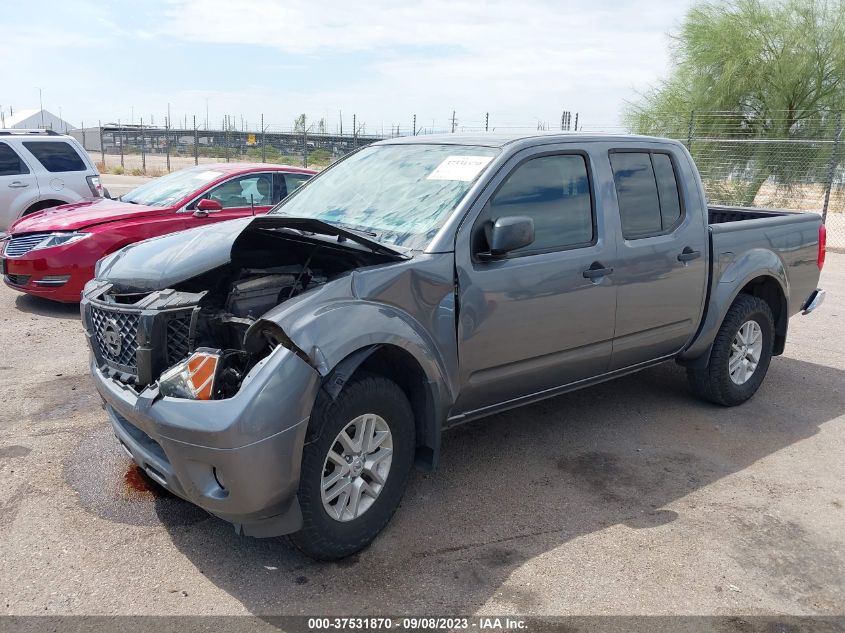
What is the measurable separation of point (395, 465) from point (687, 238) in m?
2.59

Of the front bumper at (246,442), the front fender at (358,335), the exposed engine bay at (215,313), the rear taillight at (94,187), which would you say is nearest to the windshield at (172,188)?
the rear taillight at (94,187)

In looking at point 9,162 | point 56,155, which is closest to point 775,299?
point 56,155

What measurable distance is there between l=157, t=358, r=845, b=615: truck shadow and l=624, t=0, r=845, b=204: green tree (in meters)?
14.3

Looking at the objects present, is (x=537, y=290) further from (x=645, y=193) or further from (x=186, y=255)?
(x=186, y=255)

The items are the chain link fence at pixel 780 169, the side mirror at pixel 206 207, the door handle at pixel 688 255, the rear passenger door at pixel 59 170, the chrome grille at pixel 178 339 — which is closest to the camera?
the chrome grille at pixel 178 339

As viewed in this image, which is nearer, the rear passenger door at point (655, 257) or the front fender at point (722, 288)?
the rear passenger door at point (655, 257)

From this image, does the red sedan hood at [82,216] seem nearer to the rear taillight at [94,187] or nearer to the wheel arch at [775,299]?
the rear taillight at [94,187]

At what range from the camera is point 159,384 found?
3.09m

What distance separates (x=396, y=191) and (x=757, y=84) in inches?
751

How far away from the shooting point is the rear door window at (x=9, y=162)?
10498 millimetres

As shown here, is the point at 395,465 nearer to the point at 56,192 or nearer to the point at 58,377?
the point at 58,377

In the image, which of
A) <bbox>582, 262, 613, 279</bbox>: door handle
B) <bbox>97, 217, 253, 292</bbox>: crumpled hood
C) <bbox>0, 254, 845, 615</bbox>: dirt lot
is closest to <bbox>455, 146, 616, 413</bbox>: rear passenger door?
<bbox>582, 262, 613, 279</bbox>: door handle

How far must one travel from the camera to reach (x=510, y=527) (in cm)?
370

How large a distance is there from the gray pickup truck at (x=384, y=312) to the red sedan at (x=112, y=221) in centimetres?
353
